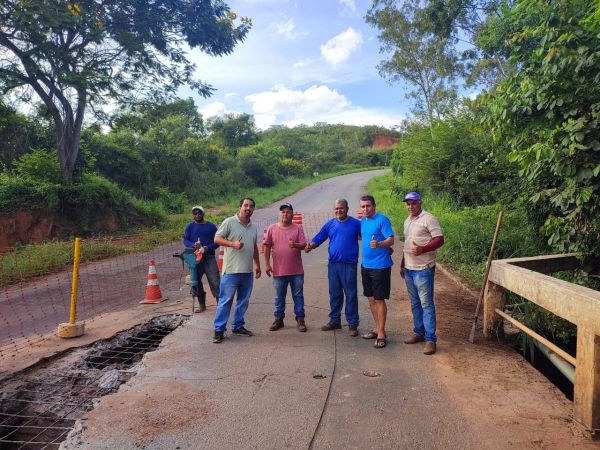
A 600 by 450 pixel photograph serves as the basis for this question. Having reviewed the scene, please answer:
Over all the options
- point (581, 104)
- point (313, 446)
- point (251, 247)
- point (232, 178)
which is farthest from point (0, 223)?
point (232, 178)

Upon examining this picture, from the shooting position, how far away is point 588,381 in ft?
10.9

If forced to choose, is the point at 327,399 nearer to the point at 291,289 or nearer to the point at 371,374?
the point at 371,374

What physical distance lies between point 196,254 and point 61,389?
8.46ft

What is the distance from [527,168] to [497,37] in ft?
26.6

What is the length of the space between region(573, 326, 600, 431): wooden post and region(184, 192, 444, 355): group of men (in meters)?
1.55

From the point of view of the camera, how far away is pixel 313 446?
309cm

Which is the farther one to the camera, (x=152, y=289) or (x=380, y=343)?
(x=152, y=289)

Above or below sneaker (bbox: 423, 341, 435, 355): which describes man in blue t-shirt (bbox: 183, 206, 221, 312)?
above

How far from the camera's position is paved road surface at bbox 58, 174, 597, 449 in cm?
319

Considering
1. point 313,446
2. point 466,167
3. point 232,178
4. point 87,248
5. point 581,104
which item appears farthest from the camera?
point 232,178

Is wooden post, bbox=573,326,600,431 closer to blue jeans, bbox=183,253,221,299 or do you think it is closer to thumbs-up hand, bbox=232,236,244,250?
thumbs-up hand, bbox=232,236,244,250

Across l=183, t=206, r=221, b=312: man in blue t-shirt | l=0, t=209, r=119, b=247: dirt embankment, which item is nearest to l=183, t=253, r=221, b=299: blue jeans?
l=183, t=206, r=221, b=312: man in blue t-shirt

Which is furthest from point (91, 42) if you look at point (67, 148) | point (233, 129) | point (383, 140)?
point (383, 140)

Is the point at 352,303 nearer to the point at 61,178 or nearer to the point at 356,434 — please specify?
the point at 356,434
